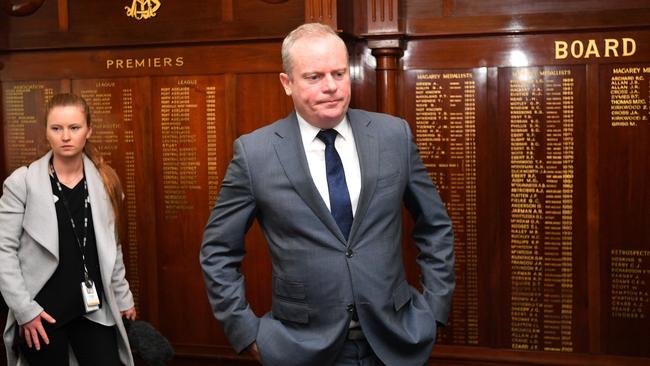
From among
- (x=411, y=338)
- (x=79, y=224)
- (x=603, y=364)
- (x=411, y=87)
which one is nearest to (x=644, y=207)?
(x=603, y=364)

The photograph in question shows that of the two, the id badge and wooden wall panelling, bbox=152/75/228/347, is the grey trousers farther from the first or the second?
wooden wall panelling, bbox=152/75/228/347

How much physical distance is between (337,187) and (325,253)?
0.20m

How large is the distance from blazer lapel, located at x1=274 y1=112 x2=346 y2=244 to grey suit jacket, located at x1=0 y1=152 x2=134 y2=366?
4.08 ft

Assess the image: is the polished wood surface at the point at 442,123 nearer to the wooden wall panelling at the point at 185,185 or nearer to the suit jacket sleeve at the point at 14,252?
the wooden wall panelling at the point at 185,185

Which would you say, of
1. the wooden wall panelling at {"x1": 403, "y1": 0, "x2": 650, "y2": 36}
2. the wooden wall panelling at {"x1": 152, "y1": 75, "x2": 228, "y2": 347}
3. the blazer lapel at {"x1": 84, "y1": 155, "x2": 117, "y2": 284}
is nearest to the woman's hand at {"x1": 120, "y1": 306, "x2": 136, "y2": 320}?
the blazer lapel at {"x1": 84, "y1": 155, "x2": 117, "y2": 284}

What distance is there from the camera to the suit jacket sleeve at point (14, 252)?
128 inches

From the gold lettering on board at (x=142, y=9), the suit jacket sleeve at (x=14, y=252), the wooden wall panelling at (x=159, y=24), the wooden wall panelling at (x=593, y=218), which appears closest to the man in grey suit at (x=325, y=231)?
the suit jacket sleeve at (x=14, y=252)

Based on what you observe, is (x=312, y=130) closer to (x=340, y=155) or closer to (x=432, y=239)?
(x=340, y=155)

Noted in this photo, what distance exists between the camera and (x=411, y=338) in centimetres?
244

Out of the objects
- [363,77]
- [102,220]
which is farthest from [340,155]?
[363,77]

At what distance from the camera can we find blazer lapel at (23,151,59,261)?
3.30 m

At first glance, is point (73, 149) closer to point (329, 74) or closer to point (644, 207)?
point (329, 74)

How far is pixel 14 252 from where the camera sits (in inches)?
131

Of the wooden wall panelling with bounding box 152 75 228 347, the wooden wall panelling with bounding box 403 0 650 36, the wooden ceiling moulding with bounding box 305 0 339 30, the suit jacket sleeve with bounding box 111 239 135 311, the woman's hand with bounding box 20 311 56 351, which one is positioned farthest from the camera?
the wooden wall panelling with bounding box 152 75 228 347
